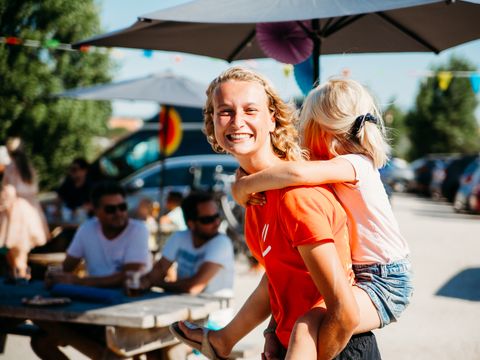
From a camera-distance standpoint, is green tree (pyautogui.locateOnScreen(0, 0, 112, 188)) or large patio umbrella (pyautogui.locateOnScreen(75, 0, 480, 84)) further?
green tree (pyautogui.locateOnScreen(0, 0, 112, 188))

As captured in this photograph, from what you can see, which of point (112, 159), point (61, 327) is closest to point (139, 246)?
point (61, 327)

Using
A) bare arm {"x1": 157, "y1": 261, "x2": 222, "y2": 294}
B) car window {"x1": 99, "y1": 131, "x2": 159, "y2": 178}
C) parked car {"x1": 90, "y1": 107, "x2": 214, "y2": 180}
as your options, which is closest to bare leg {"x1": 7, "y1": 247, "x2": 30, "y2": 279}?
bare arm {"x1": 157, "y1": 261, "x2": 222, "y2": 294}

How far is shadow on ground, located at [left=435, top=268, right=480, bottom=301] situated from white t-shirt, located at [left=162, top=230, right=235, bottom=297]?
430cm

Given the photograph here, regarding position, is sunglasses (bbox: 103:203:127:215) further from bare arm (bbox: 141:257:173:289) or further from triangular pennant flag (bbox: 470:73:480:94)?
triangular pennant flag (bbox: 470:73:480:94)

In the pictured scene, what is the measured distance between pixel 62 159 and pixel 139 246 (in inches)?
522

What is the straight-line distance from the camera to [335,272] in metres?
1.94

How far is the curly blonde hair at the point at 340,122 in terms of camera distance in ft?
7.55

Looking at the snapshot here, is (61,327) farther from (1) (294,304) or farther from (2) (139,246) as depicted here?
(1) (294,304)

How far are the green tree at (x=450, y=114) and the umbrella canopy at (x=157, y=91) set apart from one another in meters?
38.5

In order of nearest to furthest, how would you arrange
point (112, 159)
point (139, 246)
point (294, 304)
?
point (294, 304) < point (139, 246) < point (112, 159)

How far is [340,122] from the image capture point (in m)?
2.30

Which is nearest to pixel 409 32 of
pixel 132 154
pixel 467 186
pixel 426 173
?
pixel 132 154

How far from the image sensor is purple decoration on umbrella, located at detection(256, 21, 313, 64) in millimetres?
3928

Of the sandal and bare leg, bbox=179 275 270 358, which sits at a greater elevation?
bare leg, bbox=179 275 270 358
